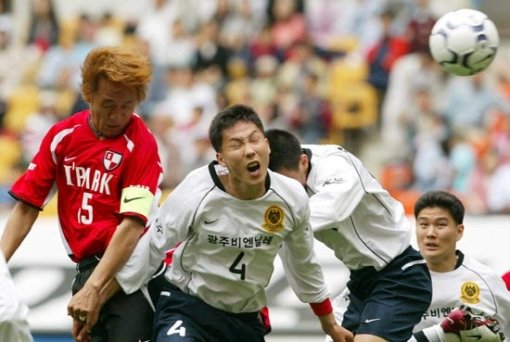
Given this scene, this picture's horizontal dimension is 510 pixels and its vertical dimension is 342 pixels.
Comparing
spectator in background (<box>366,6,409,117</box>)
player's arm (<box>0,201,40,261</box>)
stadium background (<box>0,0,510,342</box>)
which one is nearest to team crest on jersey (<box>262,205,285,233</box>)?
player's arm (<box>0,201,40,261</box>)

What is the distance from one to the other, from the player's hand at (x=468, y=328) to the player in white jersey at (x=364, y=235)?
0.29 meters

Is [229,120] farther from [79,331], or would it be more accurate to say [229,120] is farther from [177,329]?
[79,331]

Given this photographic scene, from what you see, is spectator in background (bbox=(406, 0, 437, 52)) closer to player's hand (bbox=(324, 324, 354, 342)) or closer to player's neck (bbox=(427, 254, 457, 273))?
player's neck (bbox=(427, 254, 457, 273))

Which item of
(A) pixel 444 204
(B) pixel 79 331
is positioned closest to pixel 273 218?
(B) pixel 79 331

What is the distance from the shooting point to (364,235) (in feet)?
23.9

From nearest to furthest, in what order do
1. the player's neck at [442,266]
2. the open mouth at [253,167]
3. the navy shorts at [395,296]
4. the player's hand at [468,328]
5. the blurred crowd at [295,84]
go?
the open mouth at [253,167] → the navy shorts at [395,296] → the player's hand at [468,328] → the player's neck at [442,266] → the blurred crowd at [295,84]

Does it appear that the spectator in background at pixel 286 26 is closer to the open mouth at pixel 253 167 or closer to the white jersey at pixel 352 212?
the white jersey at pixel 352 212

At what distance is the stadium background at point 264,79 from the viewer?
14164 millimetres

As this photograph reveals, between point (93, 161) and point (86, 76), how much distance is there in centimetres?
45

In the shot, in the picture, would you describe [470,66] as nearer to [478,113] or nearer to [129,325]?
[129,325]

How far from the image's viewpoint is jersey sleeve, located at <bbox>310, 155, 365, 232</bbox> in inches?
272

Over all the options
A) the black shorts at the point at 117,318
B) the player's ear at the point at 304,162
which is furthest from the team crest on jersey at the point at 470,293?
the black shorts at the point at 117,318

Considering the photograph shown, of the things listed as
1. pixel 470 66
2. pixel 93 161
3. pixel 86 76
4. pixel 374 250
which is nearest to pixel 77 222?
pixel 93 161

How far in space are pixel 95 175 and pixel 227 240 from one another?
749 mm
